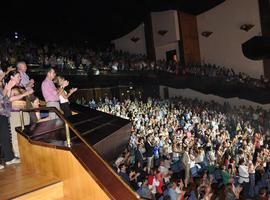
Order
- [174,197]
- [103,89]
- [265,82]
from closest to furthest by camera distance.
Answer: [174,197]
[103,89]
[265,82]

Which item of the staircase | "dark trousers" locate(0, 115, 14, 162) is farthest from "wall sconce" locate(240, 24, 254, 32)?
the staircase

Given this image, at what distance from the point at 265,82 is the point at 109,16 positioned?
844 cm

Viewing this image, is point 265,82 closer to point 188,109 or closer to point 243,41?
point 243,41

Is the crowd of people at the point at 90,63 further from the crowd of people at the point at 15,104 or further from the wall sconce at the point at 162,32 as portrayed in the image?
the crowd of people at the point at 15,104

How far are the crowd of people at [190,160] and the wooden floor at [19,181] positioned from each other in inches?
95.7

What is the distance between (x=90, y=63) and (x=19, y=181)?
10.3 m

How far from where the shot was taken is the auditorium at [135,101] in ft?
12.4

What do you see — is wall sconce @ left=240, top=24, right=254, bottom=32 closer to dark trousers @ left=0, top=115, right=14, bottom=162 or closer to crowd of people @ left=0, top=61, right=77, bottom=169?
crowd of people @ left=0, top=61, right=77, bottom=169

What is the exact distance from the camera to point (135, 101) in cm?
1602

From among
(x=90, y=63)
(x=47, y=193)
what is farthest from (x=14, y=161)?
(x=90, y=63)

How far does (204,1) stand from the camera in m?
19.2

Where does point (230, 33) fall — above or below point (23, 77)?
above

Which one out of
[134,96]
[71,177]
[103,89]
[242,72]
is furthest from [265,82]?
[71,177]

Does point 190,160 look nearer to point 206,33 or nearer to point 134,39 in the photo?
point 206,33
